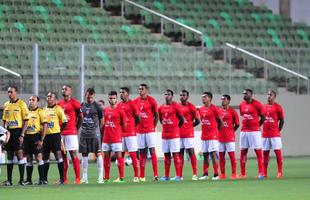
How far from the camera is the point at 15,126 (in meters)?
22.1

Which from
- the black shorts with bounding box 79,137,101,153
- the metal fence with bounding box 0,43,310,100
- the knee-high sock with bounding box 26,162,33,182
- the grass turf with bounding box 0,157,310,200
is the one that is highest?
the metal fence with bounding box 0,43,310,100

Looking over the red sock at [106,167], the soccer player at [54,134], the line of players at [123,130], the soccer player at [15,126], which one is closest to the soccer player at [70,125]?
the line of players at [123,130]

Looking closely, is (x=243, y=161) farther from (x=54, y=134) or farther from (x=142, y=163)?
(x=54, y=134)

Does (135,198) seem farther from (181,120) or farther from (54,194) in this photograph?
(181,120)

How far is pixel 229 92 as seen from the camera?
37281 mm

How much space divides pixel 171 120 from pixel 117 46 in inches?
447

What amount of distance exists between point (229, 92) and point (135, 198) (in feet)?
65.5

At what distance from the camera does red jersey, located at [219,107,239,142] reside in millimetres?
24766

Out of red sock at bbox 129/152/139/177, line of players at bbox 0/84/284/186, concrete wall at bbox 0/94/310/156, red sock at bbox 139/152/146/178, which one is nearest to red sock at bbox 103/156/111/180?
line of players at bbox 0/84/284/186

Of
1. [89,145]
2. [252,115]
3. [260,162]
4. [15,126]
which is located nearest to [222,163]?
[260,162]

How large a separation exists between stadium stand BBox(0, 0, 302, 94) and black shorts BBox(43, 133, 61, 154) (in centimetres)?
1048

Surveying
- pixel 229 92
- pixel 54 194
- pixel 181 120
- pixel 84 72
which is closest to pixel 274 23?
pixel 229 92

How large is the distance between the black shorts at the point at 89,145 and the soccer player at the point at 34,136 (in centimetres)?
98

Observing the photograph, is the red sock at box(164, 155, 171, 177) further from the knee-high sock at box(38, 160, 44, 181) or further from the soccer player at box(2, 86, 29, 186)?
the soccer player at box(2, 86, 29, 186)
